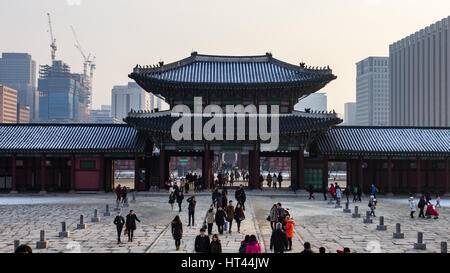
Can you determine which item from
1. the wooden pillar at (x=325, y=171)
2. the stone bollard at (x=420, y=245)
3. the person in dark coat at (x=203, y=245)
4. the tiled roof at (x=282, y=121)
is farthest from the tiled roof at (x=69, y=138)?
the person in dark coat at (x=203, y=245)

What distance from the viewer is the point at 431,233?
63.3ft

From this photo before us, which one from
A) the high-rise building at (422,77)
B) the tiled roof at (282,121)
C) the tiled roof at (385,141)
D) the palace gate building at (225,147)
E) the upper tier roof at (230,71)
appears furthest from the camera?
the high-rise building at (422,77)

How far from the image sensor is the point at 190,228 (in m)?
20.0

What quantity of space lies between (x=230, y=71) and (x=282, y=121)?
8.50 metres

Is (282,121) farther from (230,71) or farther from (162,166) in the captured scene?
(162,166)

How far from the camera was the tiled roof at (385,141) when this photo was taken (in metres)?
38.3

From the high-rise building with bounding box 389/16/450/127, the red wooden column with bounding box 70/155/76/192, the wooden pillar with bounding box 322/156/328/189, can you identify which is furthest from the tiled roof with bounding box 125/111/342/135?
the high-rise building with bounding box 389/16/450/127

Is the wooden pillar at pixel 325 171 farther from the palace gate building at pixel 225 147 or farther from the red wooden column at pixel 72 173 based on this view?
the red wooden column at pixel 72 173

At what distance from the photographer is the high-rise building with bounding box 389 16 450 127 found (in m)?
150

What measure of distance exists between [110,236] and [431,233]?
14.6 m

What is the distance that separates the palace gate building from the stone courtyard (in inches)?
227

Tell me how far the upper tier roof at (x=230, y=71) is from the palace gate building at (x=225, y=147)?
19 cm
